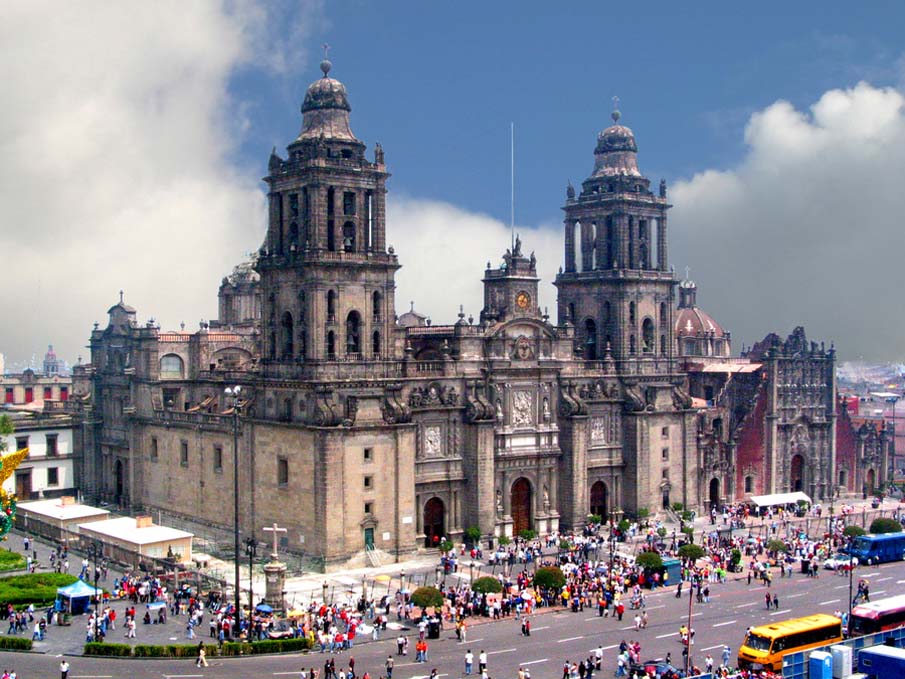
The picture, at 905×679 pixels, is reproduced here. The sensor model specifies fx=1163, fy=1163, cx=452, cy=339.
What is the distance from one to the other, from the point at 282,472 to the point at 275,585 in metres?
15.4

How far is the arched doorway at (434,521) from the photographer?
77.5m

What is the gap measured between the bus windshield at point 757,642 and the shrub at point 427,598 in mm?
15486

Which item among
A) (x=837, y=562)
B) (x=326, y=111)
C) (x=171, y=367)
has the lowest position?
(x=837, y=562)

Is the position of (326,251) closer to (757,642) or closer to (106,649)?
(106,649)

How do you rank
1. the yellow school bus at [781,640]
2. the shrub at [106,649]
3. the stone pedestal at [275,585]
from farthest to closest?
the stone pedestal at [275,585]
the shrub at [106,649]
the yellow school bus at [781,640]

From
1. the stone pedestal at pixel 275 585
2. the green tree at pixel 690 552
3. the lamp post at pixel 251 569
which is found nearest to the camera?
the lamp post at pixel 251 569

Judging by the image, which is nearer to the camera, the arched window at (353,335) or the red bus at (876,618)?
the red bus at (876,618)

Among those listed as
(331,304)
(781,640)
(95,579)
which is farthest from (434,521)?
(781,640)

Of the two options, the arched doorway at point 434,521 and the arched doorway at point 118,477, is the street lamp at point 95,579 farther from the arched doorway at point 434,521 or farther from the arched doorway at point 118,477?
the arched doorway at point 118,477

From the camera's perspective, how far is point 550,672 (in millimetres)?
50250

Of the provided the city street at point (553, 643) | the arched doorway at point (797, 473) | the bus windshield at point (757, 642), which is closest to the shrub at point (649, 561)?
the city street at point (553, 643)

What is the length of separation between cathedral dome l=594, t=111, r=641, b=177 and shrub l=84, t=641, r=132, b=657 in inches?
2155

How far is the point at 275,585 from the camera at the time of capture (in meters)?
59.7

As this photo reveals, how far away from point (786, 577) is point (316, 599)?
29487 millimetres
